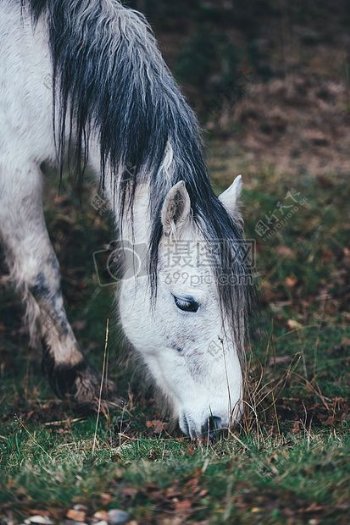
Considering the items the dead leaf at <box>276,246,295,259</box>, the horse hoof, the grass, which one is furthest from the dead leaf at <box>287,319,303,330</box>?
the horse hoof

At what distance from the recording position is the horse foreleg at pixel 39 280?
5.27 metres

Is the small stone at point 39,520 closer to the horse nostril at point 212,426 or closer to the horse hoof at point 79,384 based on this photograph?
the horse nostril at point 212,426

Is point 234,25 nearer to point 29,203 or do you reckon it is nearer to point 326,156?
point 326,156

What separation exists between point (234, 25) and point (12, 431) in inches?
363

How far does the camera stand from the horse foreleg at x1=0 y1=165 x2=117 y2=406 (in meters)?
5.27

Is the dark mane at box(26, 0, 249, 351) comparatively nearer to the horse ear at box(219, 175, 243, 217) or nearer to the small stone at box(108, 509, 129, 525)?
the horse ear at box(219, 175, 243, 217)

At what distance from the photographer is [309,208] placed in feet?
27.2

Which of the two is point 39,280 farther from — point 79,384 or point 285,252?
point 285,252

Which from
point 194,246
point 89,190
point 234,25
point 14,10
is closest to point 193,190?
point 194,246

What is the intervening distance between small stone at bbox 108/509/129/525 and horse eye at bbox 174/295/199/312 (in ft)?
4.40

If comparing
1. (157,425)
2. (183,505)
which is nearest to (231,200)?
(157,425)

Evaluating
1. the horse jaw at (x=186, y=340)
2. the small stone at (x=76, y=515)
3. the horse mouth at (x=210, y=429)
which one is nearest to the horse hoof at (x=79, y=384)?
the horse jaw at (x=186, y=340)
